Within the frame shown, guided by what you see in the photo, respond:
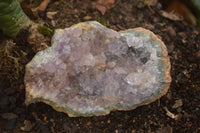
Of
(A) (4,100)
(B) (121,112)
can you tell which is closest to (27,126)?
(A) (4,100)

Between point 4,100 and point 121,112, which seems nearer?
point 4,100

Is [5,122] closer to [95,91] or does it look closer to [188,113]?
[95,91]

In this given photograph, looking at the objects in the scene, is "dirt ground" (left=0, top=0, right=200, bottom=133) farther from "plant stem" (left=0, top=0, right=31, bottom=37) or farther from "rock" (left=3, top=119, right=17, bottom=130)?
"plant stem" (left=0, top=0, right=31, bottom=37)

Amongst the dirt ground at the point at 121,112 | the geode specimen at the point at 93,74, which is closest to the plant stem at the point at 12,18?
the dirt ground at the point at 121,112

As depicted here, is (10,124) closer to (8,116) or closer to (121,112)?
(8,116)

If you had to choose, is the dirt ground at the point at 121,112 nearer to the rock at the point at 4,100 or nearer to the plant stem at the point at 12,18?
the rock at the point at 4,100

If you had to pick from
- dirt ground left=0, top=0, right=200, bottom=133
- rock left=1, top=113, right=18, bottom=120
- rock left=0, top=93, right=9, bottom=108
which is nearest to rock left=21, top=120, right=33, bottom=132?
dirt ground left=0, top=0, right=200, bottom=133
